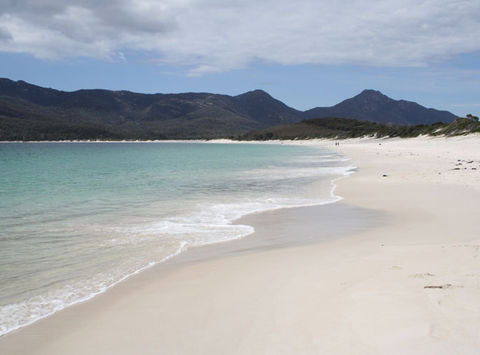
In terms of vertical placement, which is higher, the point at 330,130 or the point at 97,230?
the point at 330,130

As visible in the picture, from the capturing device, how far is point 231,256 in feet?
23.1

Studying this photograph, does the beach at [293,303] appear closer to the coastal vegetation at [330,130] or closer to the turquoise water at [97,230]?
the turquoise water at [97,230]

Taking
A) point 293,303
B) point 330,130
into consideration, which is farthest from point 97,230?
point 330,130

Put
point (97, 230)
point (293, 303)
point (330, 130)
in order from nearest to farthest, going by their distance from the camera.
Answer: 1. point (293, 303)
2. point (97, 230)
3. point (330, 130)

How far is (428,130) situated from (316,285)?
249 feet

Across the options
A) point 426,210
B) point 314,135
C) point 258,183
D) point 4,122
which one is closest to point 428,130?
point 258,183

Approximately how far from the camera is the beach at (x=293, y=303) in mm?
3568

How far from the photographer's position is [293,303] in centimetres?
452

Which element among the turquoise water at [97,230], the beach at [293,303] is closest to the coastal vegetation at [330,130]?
the turquoise water at [97,230]

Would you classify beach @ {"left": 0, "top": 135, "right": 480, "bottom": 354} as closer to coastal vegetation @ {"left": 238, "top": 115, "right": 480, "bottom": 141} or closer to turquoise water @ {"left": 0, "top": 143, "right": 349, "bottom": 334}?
turquoise water @ {"left": 0, "top": 143, "right": 349, "bottom": 334}

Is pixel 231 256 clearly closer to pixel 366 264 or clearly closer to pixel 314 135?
pixel 366 264

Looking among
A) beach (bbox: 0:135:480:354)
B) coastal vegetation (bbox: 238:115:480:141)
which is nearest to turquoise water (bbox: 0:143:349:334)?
beach (bbox: 0:135:480:354)

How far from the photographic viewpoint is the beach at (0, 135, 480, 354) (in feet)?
11.7

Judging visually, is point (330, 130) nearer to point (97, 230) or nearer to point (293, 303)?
point (97, 230)
